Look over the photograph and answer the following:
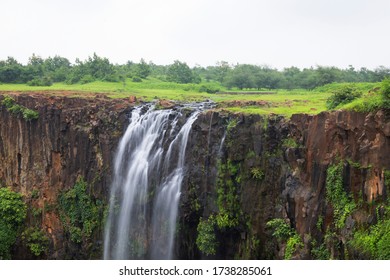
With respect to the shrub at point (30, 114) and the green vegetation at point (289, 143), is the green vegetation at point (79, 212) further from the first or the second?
the green vegetation at point (289, 143)

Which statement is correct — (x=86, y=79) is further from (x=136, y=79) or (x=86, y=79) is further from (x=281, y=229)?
(x=281, y=229)

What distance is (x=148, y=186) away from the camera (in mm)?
17891

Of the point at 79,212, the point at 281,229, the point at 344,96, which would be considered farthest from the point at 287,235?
the point at 79,212

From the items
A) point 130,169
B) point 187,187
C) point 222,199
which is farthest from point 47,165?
point 222,199

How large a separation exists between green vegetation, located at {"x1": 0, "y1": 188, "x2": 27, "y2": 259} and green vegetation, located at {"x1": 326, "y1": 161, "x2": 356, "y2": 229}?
15020 millimetres

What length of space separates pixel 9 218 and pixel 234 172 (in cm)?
1177

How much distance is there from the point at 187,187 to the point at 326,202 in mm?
5571

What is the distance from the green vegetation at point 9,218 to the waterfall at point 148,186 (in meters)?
5.27

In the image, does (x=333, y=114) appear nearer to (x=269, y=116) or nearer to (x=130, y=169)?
(x=269, y=116)

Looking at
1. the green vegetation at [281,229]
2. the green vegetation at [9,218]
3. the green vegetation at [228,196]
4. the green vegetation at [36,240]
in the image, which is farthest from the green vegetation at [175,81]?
the green vegetation at [281,229]

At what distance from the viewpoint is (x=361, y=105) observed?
1252 cm

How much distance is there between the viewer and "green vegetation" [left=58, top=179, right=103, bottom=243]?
65.9 ft

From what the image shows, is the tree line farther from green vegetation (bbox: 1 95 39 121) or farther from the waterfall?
the waterfall

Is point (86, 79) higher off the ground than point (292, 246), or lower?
higher
